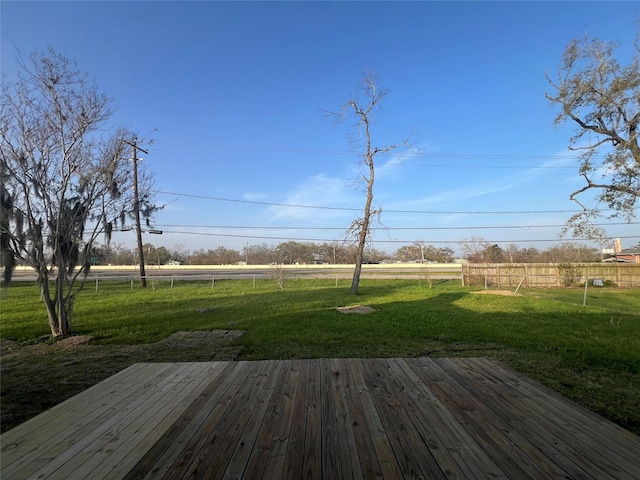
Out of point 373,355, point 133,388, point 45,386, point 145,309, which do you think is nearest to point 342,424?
point 133,388

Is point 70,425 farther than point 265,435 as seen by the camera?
Yes

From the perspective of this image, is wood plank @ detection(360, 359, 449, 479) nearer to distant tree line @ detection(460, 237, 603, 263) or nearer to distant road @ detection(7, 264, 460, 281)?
distant road @ detection(7, 264, 460, 281)

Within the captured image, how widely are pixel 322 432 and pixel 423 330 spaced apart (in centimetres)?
514

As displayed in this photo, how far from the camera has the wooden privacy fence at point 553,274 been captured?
18000mm

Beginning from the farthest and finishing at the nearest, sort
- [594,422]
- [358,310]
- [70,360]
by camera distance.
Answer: [358,310] < [70,360] < [594,422]

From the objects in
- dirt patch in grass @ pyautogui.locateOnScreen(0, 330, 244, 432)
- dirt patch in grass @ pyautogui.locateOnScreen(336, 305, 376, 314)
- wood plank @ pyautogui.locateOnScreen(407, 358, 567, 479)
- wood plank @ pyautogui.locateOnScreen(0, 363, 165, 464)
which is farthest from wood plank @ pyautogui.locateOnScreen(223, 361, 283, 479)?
dirt patch in grass @ pyautogui.locateOnScreen(336, 305, 376, 314)

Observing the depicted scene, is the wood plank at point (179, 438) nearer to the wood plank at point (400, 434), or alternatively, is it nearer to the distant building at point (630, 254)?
the wood plank at point (400, 434)

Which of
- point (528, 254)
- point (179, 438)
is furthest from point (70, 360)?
point (528, 254)

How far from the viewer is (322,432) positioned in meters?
2.20

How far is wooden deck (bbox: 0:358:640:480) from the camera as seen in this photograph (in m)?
1.82

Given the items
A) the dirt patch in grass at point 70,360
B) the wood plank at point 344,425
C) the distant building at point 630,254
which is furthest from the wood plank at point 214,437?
the distant building at point 630,254

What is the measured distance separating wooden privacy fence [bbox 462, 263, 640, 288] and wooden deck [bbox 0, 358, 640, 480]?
16.9 m

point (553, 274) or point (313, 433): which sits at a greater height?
point (313, 433)

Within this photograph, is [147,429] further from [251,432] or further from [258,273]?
[258,273]
